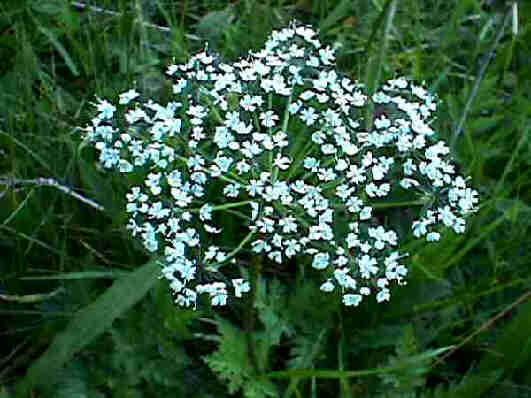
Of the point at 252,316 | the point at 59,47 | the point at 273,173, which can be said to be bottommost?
the point at 252,316

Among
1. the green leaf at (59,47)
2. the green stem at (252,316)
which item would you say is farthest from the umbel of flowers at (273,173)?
the green leaf at (59,47)

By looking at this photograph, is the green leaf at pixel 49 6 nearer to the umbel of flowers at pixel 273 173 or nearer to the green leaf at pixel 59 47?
the green leaf at pixel 59 47

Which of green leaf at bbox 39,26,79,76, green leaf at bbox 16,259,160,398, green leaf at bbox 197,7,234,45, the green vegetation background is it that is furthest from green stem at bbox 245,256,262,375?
green leaf at bbox 197,7,234,45

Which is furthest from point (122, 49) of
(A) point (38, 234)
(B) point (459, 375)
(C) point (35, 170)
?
(B) point (459, 375)

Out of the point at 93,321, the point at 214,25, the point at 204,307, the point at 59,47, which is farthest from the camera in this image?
the point at 214,25

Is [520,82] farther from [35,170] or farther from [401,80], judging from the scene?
[35,170]

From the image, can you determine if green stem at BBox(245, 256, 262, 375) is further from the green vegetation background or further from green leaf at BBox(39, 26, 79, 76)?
green leaf at BBox(39, 26, 79, 76)

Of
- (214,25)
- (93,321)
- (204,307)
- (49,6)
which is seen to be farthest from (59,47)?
(93,321)

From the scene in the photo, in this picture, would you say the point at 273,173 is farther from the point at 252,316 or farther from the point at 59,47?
the point at 59,47
